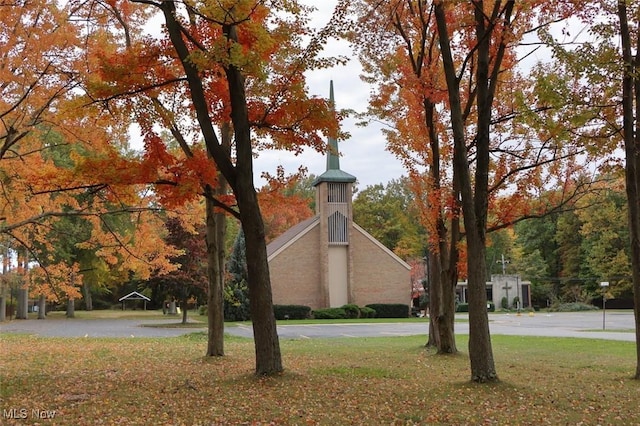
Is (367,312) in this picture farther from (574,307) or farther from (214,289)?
(214,289)

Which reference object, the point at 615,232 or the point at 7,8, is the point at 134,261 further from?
the point at 615,232

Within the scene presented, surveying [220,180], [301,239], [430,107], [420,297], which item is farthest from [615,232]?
[220,180]

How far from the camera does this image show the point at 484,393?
789 cm

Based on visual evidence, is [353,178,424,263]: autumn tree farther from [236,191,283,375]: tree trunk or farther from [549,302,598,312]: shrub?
[236,191,283,375]: tree trunk

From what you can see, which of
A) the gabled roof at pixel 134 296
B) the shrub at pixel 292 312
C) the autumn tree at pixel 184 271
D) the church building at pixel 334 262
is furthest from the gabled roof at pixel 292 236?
the gabled roof at pixel 134 296

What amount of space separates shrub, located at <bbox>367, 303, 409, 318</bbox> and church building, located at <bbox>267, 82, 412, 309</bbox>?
2.73 ft

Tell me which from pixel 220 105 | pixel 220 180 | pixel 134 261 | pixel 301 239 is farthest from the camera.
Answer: pixel 301 239

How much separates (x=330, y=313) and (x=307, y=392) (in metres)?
32.3

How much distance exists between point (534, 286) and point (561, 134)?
187 feet

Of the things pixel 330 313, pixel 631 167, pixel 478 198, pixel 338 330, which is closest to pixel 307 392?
pixel 478 198

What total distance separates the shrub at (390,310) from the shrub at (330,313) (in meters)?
3.50

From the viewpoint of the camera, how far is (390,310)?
43062 mm

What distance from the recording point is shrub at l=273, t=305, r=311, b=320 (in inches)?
1534

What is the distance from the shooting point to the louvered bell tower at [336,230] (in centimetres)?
4281
